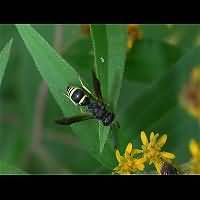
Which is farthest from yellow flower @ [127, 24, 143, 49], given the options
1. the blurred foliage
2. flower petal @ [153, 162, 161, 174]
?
flower petal @ [153, 162, 161, 174]

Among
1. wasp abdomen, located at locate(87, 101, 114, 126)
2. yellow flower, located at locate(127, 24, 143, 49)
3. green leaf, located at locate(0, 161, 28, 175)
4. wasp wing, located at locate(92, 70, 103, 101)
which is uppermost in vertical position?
yellow flower, located at locate(127, 24, 143, 49)

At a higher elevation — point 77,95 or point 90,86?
point 90,86

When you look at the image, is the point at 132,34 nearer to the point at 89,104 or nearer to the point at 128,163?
the point at 89,104

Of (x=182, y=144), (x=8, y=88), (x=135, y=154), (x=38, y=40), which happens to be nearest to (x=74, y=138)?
(x=8, y=88)

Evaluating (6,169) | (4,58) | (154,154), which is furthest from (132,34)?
(6,169)

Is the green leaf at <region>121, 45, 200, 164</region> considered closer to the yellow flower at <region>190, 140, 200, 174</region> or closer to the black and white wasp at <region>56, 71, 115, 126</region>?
the yellow flower at <region>190, 140, 200, 174</region>

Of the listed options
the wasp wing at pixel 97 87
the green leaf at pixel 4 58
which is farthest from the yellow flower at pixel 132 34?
the green leaf at pixel 4 58

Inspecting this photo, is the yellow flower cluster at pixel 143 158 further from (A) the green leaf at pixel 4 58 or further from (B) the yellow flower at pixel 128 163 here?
(A) the green leaf at pixel 4 58
